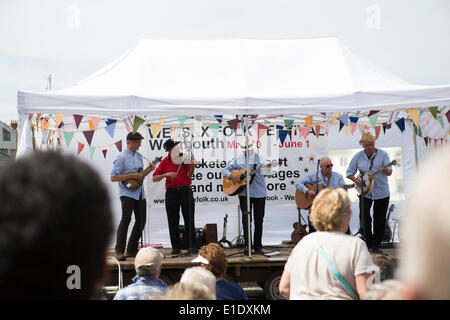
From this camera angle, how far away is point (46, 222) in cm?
73

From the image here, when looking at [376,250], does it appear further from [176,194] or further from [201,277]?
[201,277]

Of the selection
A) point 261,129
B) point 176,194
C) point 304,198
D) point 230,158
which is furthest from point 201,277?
point 230,158

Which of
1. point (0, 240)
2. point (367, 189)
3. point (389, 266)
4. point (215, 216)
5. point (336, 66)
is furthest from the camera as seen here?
point (215, 216)

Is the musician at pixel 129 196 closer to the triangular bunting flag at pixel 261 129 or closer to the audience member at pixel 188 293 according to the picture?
the triangular bunting flag at pixel 261 129

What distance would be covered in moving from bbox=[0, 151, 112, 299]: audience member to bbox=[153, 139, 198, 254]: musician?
5.66m

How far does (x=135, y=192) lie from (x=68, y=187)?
5684 millimetres

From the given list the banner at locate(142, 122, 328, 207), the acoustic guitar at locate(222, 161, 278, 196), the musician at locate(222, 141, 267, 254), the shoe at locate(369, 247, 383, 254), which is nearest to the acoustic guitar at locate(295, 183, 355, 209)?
the banner at locate(142, 122, 328, 207)

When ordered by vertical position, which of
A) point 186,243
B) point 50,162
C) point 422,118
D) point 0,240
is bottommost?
point 186,243

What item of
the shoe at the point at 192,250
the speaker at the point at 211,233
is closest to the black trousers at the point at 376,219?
the speaker at the point at 211,233

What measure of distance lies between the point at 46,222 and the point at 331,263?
66.7 inches

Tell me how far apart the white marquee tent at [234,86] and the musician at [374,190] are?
1103 millimetres
